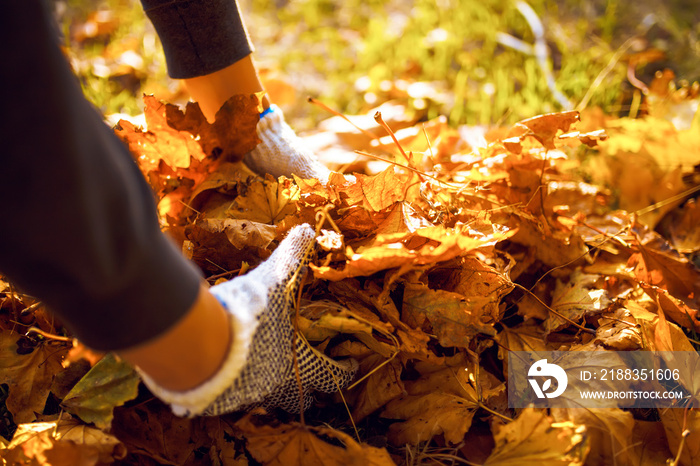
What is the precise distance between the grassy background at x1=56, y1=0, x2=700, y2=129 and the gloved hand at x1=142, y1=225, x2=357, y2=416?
1.01 metres

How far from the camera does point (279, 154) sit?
974mm

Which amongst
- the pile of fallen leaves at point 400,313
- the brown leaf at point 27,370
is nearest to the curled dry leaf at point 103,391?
the pile of fallen leaves at point 400,313

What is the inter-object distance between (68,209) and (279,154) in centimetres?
59

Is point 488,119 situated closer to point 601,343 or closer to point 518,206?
point 518,206

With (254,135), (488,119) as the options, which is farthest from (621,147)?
(254,135)

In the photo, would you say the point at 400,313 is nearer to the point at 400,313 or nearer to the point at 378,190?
the point at 400,313

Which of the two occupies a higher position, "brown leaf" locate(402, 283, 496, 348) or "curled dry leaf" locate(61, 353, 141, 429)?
"brown leaf" locate(402, 283, 496, 348)

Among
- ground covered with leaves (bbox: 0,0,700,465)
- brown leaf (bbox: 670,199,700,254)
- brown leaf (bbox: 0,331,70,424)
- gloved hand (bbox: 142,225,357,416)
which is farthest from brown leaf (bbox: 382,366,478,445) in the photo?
brown leaf (bbox: 670,199,700,254)

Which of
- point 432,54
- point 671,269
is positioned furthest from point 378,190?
point 432,54

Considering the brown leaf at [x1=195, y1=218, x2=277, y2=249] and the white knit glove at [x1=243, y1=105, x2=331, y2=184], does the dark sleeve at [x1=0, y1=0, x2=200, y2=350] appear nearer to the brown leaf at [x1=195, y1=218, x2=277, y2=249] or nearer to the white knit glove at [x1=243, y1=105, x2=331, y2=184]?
the brown leaf at [x1=195, y1=218, x2=277, y2=249]

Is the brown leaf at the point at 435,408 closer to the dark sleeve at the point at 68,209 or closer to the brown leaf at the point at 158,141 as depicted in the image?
the dark sleeve at the point at 68,209

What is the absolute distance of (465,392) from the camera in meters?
0.73

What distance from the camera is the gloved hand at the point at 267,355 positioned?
54 cm

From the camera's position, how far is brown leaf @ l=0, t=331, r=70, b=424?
2.41ft
